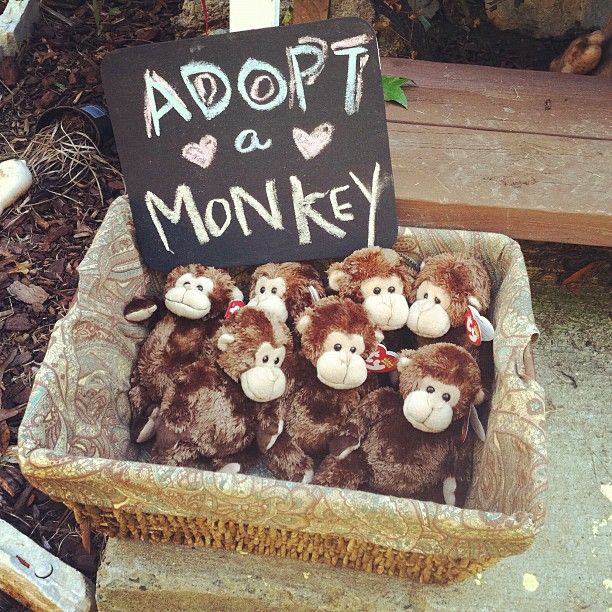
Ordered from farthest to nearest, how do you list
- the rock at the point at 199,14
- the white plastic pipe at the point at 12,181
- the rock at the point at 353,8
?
the rock at the point at 199,14 < the rock at the point at 353,8 < the white plastic pipe at the point at 12,181

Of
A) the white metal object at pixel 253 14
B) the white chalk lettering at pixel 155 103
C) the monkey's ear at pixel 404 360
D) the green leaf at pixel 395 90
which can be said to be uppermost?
the white metal object at pixel 253 14

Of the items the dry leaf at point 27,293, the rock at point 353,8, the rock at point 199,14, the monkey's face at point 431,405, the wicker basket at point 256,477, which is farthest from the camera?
the rock at point 199,14

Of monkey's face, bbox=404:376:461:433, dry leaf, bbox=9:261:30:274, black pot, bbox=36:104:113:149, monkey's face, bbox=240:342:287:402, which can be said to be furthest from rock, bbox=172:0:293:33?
monkey's face, bbox=404:376:461:433

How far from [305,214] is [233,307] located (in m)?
0.27

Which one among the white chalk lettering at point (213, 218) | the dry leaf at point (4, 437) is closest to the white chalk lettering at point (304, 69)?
the white chalk lettering at point (213, 218)

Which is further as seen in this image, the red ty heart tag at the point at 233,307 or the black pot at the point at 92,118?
the black pot at the point at 92,118

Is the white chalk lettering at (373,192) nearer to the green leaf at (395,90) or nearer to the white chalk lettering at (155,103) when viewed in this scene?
the white chalk lettering at (155,103)

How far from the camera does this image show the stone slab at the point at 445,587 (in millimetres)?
1283

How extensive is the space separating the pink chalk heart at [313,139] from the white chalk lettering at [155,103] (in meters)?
0.22

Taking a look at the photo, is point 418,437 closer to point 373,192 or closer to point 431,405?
point 431,405

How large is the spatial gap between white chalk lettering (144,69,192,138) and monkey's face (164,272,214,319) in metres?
0.31

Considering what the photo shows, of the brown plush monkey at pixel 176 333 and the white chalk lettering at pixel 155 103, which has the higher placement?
the white chalk lettering at pixel 155 103

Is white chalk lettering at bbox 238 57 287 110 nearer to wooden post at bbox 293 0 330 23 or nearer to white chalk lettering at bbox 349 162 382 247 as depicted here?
white chalk lettering at bbox 349 162 382 247

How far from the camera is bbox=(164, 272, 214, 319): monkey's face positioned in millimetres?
1386
